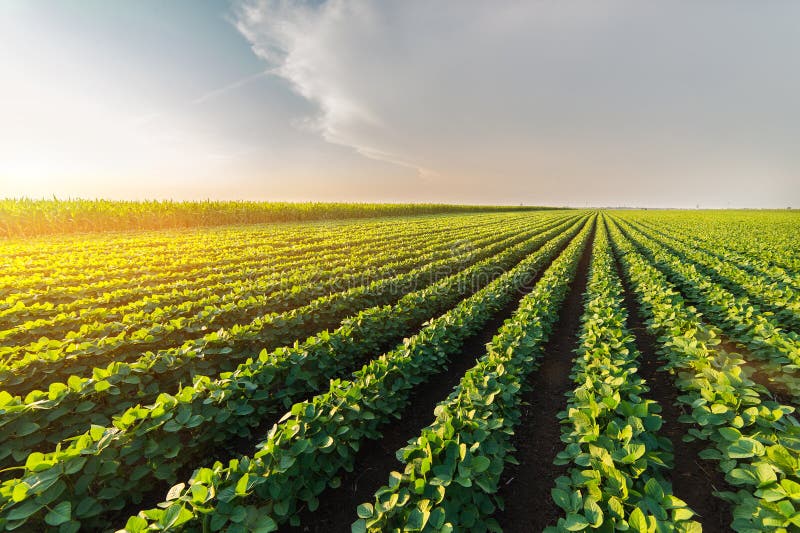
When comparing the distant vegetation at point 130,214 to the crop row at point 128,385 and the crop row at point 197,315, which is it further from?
the crop row at point 128,385

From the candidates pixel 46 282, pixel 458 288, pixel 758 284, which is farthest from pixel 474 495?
pixel 46 282

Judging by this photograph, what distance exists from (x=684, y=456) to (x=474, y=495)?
3310 millimetres

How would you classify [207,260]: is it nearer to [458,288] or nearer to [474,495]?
[458,288]

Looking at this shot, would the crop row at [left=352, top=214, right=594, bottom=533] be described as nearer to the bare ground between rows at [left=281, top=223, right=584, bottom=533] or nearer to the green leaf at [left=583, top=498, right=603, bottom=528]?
the bare ground between rows at [left=281, top=223, right=584, bottom=533]

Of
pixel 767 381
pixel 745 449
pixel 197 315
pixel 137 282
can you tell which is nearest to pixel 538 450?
pixel 745 449

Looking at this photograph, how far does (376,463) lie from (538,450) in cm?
214

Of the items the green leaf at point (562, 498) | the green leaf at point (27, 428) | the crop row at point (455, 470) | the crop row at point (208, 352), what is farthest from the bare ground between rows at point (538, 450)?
the green leaf at point (27, 428)

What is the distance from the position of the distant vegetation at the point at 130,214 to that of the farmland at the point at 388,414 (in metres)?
17.1

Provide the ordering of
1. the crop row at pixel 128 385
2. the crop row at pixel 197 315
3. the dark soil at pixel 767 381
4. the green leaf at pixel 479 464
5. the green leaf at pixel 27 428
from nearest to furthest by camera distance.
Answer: the green leaf at pixel 479 464, the green leaf at pixel 27 428, the crop row at pixel 128 385, the dark soil at pixel 767 381, the crop row at pixel 197 315

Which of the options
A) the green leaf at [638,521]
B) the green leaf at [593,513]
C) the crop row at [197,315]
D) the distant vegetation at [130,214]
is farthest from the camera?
the distant vegetation at [130,214]

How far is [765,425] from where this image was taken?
3154 millimetres

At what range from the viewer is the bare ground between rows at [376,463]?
3.38 metres

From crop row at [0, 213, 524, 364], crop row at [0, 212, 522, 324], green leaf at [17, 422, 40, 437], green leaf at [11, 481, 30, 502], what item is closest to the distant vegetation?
crop row at [0, 212, 522, 324]

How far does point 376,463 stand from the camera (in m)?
4.12
